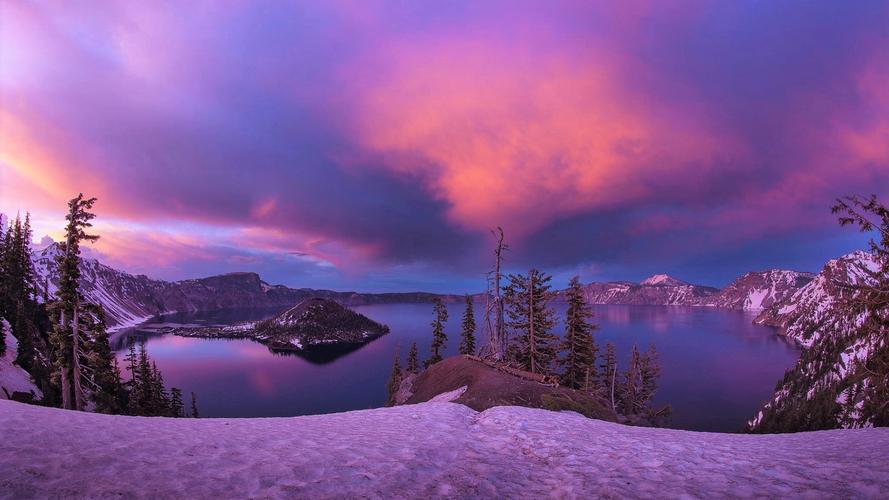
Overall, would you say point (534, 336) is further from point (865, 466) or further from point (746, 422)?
point (746, 422)

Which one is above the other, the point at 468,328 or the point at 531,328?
the point at 531,328

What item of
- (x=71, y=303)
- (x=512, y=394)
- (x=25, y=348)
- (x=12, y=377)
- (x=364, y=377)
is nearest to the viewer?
(x=512, y=394)

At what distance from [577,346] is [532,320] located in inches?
331

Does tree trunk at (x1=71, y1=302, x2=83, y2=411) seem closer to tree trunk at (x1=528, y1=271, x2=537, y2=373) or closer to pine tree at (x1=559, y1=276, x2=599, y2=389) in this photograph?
tree trunk at (x1=528, y1=271, x2=537, y2=373)

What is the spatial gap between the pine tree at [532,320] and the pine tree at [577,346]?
109 inches

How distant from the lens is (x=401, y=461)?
764 centimetres

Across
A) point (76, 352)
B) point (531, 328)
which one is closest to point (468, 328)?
point (531, 328)

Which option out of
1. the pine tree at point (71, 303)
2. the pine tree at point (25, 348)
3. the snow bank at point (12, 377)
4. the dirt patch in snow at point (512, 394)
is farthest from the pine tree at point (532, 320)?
the pine tree at point (25, 348)

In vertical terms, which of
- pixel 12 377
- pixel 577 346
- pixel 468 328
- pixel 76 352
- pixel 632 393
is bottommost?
pixel 632 393

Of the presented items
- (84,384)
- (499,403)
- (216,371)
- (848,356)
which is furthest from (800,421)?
(216,371)

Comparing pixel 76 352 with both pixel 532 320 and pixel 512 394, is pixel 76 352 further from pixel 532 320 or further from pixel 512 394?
pixel 532 320

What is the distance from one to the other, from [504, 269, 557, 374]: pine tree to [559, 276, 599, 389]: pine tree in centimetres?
277

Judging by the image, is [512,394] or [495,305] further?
[495,305]

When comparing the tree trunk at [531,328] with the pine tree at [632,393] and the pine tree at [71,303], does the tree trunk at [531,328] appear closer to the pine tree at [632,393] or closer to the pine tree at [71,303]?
the pine tree at [632,393]
